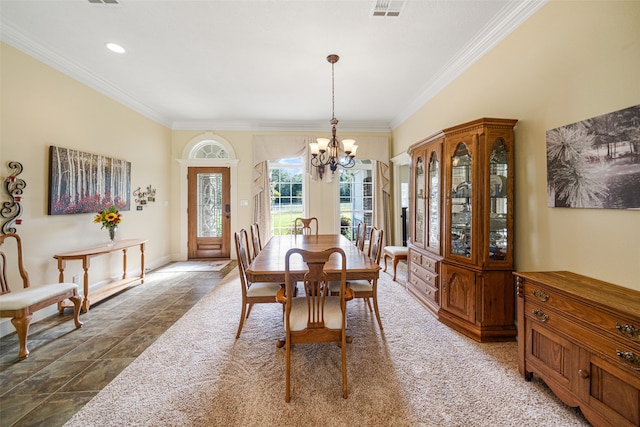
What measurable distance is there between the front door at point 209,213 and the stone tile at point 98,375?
3448mm

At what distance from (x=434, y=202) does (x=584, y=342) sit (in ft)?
5.77

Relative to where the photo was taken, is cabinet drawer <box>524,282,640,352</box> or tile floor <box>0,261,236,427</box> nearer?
cabinet drawer <box>524,282,640,352</box>

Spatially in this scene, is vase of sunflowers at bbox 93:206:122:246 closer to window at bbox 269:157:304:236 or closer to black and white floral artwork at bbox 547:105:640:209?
window at bbox 269:157:304:236

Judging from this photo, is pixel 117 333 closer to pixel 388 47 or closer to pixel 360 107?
pixel 388 47

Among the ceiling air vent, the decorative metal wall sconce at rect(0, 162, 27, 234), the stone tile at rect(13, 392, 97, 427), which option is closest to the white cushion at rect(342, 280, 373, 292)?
the stone tile at rect(13, 392, 97, 427)

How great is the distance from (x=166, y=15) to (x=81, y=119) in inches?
78.4

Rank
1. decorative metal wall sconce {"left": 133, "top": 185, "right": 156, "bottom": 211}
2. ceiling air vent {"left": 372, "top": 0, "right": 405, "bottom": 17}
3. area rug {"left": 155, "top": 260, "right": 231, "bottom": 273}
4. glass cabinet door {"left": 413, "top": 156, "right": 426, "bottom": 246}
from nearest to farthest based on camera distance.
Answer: ceiling air vent {"left": 372, "top": 0, "right": 405, "bottom": 17}, glass cabinet door {"left": 413, "top": 156, "right": 426, "bottom": 246}, decorative metal wall sconce {"left": 133, "top": 185, "right": 156, "bottom": 211}, area rug {"left": 155, "top": 260, "right": 231, "bottom": 273}

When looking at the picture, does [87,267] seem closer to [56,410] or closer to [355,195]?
[56,410]

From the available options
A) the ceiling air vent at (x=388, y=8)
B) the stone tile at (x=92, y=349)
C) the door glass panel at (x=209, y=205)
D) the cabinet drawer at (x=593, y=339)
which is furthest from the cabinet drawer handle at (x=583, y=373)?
the door glass panel at (x=209, y=205)

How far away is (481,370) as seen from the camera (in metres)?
1.84

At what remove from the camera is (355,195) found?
554 centimetres

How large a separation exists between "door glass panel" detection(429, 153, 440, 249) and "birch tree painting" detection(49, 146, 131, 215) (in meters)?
4.28

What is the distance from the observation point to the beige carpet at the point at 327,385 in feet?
4.73

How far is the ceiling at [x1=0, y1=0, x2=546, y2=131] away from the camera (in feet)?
7.07
